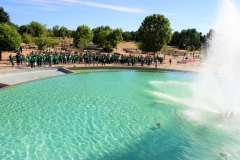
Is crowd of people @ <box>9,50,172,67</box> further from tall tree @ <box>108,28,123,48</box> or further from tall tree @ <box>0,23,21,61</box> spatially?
tall tree @ <box>108,28,123,48</box>

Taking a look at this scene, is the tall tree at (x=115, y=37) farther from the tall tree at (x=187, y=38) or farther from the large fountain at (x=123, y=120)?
the tall tree at (x=187, y=38)

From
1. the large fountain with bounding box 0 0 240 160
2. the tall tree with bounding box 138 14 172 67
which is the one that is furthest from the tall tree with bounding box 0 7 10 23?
the large fountain with bounding box 0 0 240 160

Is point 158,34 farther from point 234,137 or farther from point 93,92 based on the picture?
point 234,137

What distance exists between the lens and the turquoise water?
901cm

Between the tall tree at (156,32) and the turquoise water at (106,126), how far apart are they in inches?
769

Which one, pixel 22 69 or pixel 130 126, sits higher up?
pixel 22 69

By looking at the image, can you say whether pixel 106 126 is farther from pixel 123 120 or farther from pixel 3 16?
pixel 3 16

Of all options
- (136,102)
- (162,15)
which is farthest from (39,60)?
(162,15)

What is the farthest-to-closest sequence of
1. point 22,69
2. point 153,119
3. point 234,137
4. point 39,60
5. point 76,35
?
point 76,35
point 39,60
point 22,69
point 153,119
point 234,137

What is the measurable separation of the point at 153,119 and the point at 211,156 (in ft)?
13.8

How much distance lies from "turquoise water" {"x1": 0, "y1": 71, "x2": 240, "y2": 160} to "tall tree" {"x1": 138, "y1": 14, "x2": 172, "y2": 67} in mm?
19539

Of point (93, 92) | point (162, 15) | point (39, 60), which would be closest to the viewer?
point (93, 92)

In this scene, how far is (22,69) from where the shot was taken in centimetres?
2336

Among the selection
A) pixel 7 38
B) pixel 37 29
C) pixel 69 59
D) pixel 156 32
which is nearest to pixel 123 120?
pixel 69 59
